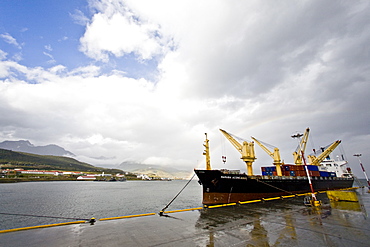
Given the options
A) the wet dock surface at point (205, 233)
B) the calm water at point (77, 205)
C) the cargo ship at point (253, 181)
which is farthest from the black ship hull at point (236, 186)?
the calm water at point (77, 205)

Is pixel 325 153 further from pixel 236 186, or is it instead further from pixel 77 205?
pixel 77 205

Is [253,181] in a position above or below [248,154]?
below

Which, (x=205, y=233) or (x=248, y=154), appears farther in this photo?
(x=248, y=154)

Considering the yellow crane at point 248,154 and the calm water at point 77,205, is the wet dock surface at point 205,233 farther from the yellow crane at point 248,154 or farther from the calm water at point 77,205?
the yellow crane at point 248,154

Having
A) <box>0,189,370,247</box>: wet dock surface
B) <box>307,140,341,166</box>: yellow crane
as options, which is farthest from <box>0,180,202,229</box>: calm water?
<box>307,140,341,166</box>: yellow crane

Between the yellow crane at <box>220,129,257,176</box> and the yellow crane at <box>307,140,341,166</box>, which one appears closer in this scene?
the yellow crane at <box>220,129,257,176</box>

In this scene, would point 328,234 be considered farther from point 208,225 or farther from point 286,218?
point 208,225

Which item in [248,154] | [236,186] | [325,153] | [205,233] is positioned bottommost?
[205,233]

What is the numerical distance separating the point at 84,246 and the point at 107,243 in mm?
1012

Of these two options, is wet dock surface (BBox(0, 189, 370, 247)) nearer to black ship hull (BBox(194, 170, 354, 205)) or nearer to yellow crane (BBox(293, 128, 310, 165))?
black ship hull (BBox(194, 170, 354, 205))

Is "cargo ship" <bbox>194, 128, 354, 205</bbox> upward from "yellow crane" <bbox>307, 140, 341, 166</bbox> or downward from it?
downward

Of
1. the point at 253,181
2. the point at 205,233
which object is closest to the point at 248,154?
the point at 253,181

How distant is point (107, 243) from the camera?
8.40 m

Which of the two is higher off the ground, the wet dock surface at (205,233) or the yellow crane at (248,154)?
the yellow crane at (248,154)
